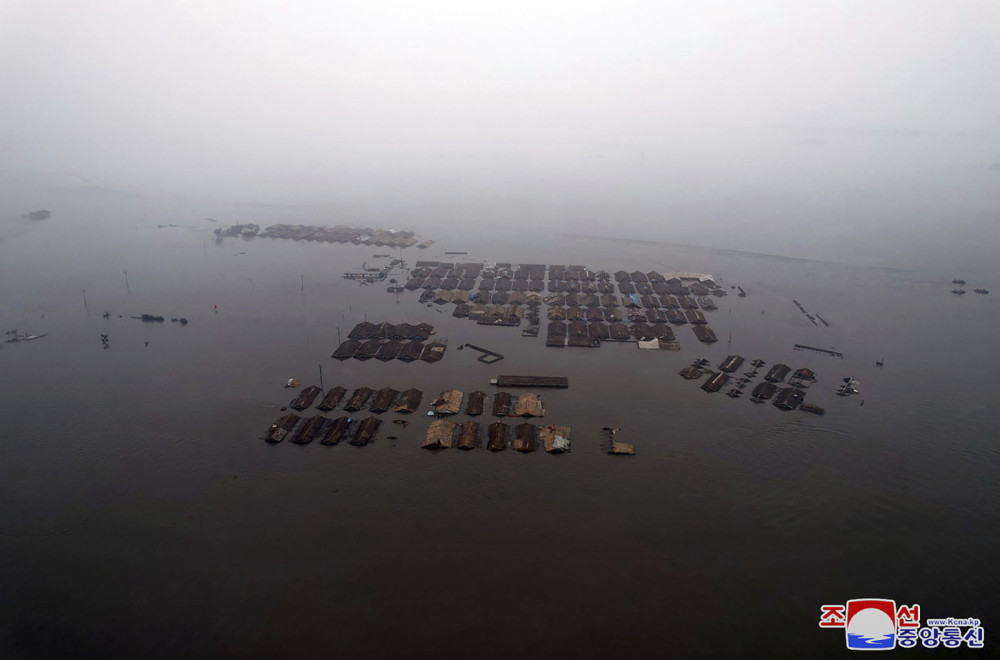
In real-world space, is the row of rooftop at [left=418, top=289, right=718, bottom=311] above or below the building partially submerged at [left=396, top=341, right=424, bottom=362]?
above

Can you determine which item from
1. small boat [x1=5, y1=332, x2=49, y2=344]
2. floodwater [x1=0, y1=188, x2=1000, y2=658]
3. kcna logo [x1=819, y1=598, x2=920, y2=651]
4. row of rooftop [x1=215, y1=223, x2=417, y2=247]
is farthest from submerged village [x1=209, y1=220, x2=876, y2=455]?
small boat [x1=5, y1=332, x2=49, y2=344]

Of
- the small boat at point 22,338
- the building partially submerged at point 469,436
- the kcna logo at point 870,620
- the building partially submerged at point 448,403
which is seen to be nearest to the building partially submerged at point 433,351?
the building partially submerged at point 448,403

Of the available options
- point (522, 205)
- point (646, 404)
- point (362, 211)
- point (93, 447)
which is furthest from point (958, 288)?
point (362, 211)

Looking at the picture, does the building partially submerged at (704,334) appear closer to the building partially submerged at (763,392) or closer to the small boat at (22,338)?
the building partially submerged at (763,392)

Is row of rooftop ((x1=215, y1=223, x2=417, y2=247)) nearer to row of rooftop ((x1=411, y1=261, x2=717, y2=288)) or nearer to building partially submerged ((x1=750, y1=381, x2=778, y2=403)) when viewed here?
row of rooftop ((x1=411, y1=261, x2=717, y2=288))

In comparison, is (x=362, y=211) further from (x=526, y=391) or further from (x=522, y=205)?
(x=526, y=391)

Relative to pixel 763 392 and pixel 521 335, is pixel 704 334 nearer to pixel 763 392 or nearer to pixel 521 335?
pixel 763 392
